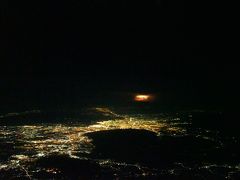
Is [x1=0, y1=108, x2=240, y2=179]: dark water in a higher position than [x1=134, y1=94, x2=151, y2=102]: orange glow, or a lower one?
lower

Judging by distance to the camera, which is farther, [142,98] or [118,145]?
[142,98]

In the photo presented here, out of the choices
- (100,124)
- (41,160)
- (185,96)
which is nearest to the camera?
(41,160)

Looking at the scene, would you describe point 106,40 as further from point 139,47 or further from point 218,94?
point 218,94

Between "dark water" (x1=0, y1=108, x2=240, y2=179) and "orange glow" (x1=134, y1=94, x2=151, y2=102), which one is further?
"orange glow" (x1=134, y1=94, x2=151, y2=102)

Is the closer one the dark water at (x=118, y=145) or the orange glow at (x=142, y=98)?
the dark water at (x=118, y=145)

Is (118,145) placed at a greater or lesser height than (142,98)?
lesser

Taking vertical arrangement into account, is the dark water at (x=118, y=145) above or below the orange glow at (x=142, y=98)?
below

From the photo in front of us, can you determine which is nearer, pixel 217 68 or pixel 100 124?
pixel 100 124

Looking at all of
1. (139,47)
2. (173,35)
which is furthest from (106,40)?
(173,35)
